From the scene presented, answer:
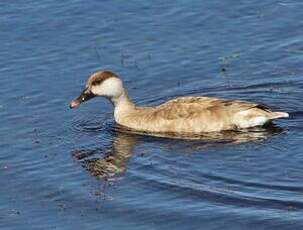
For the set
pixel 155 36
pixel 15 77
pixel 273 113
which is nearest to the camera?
pixel 273 113

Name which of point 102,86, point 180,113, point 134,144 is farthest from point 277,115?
point 102,86

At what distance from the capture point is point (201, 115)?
16031 mm

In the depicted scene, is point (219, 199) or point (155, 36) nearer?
point (219, 199)

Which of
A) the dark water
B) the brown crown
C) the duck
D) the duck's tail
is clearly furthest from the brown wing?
the brown crown

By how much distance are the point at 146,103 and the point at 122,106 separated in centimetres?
56

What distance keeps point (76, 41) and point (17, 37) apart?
1007 mm

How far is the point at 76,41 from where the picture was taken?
19.3 m

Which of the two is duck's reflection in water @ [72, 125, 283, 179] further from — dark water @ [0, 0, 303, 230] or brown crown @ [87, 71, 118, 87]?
brown crown @ [87, 71, 118, 87]

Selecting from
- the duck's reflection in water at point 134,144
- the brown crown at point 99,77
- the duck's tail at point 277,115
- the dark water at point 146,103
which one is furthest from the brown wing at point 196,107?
the brown crown at point 99,77

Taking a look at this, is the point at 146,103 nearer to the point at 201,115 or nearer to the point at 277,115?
the point at 201,115

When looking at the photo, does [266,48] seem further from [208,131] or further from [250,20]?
[208,131]

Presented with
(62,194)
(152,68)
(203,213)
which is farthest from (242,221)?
(152,68)

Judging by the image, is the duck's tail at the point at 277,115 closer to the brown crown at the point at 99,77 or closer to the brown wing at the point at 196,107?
the brown wing at the point at 196,107

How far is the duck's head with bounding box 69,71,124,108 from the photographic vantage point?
1670cm
